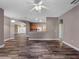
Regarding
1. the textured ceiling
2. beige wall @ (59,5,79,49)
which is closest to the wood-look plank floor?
beige wall @ (59,5,79,49)

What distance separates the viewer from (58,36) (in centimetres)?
1304

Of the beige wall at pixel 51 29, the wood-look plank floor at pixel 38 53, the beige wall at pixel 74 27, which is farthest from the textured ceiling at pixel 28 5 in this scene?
the beige wall at pixel 51 29

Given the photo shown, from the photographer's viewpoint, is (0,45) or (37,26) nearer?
(0,45)

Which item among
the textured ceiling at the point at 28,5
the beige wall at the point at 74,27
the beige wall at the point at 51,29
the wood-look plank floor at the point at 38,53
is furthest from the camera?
the beige wall at the point at 51,29

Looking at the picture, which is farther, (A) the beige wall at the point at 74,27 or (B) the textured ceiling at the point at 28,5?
(A) the beige wall at the point at 74,27

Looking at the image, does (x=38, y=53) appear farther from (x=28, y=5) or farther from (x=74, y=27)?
(x=74, y=27)

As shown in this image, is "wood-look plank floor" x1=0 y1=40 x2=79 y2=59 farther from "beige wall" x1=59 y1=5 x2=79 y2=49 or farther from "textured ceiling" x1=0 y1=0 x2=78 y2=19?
"textured ceiling" x1=0 y1=0 x2=78 y2=19

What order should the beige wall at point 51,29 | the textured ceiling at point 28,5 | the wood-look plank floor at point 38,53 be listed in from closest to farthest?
1. the wood-look plank floor at point 38,53
2. the textured ceiling at point 28,5
3. the beige wall at point 51,29

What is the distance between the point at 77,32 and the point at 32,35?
7.35 metres

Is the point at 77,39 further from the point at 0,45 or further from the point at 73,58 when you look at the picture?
the point at 0,45

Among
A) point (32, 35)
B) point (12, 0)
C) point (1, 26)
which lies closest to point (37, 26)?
point (32, 35)

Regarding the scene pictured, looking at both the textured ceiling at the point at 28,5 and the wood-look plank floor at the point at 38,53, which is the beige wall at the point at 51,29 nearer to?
the textured ceiling at the point at 28,5

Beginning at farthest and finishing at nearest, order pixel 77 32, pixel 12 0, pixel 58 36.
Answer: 1. pixel 58 36
2. pixel 77 32
3. pixel 12 0

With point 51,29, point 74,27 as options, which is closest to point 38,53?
point 74,27
